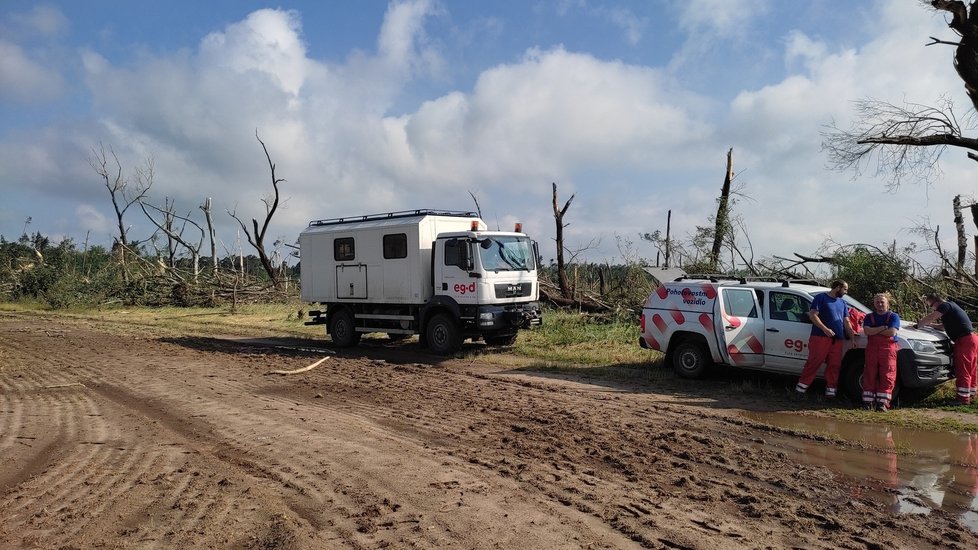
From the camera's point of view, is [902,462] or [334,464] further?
[902,462]

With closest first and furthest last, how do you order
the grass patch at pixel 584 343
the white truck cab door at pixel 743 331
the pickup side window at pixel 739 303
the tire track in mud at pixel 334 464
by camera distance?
the tire track in mud at pixel 334 464, the white truck cab door at pixel 743 331, the pickup side window at pixel 739 303, the grass patch at pixel 584 343

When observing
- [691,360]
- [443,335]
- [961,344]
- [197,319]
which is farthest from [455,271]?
[197,319]

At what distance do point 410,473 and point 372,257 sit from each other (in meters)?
10.1

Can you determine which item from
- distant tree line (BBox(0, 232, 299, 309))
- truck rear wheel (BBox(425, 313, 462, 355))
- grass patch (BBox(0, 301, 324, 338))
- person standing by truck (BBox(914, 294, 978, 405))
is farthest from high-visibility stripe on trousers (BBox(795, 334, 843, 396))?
distant tree line (BBox(0, 232, 299, 309))

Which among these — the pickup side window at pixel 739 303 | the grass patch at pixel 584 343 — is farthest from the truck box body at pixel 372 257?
the pickup side window at pixel 739 303

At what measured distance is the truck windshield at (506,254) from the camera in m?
13.9

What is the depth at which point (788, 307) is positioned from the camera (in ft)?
33.1

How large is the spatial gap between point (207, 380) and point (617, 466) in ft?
24.7

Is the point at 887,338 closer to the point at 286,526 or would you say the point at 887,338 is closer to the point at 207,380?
Answer: the point at 286,526

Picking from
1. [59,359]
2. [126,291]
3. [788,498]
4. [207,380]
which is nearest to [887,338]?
[788,498]

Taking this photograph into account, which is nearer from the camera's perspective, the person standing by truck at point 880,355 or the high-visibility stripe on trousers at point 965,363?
the person standing by truck at point 880,355

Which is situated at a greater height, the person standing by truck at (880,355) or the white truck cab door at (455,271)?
the white truck cab door at (455,271)

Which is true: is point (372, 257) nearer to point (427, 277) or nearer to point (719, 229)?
point (427, 277)

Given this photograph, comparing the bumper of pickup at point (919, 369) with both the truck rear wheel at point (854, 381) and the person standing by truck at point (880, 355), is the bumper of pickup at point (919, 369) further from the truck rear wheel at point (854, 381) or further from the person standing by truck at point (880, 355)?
the truck rear wheel at point (854, 381)
